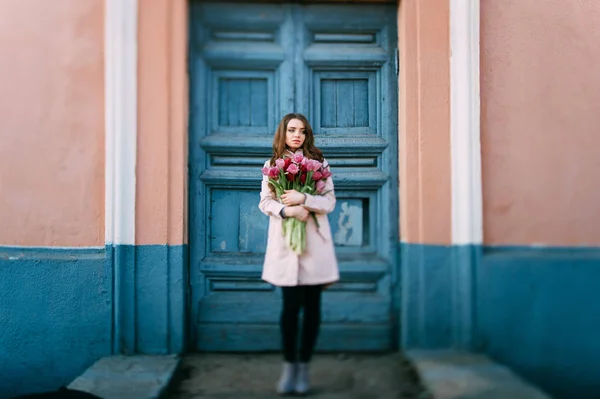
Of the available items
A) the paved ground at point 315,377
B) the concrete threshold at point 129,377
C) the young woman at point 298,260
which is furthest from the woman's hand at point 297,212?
the concrete threshold at point 129,377

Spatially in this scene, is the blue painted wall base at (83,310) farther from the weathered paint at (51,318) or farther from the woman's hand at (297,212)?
the woman's hand at (297,212)

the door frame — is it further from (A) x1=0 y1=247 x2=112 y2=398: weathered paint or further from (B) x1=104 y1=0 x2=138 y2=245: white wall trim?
(A) x1=0 y1=247 x2=112 y2=398: weathered paint

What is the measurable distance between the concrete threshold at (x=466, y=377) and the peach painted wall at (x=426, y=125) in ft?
2.59

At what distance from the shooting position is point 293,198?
3383mm

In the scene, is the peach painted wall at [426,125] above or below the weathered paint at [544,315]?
above

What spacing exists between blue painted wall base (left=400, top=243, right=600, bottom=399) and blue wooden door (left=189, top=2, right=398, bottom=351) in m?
0.29

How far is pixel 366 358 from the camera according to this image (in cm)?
426

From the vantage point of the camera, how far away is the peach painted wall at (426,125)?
4301 millimetres

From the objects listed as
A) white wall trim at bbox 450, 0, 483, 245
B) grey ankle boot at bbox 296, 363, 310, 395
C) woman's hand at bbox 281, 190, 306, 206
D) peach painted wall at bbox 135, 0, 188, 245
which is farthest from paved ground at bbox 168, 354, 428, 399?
woman's hand at bbox 281, 190, 306, 206

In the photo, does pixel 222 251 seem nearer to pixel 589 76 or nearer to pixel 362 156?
pixel 362 156

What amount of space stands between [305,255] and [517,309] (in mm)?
1769

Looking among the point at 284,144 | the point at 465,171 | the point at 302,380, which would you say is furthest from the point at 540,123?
the point at 302,380

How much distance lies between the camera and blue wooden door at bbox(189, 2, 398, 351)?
4.45 m

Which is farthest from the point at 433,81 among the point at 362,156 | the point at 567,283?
the point at 567,283
